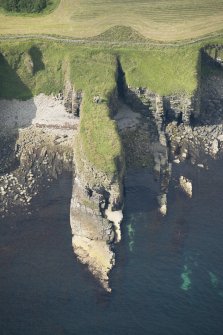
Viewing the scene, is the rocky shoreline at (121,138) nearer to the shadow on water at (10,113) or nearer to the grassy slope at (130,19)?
the shadow on water at (10,113)

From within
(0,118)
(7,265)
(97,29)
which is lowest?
(7,265)

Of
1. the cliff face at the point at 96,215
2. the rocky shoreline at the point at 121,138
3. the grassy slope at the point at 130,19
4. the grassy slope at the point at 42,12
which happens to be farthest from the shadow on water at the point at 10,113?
the cliff face at the point at 96,215

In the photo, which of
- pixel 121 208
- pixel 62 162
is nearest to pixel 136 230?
pixel 121 208

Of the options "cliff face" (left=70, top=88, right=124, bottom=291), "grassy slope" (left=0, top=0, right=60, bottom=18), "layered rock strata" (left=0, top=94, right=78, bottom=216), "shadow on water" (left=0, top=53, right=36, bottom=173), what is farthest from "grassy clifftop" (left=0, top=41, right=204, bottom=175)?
"cliff face" (left=70, top=88, right=124, bottom=291)

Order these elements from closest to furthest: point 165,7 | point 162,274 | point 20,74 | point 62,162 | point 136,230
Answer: point 162,274 < point 136,230 < point 62,162 < point 20,74 < point 165,7

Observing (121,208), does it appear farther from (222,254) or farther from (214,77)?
(214,77)

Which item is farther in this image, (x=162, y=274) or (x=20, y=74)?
(x=20, y=74)

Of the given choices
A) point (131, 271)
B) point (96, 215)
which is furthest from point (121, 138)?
point (131, 271)
